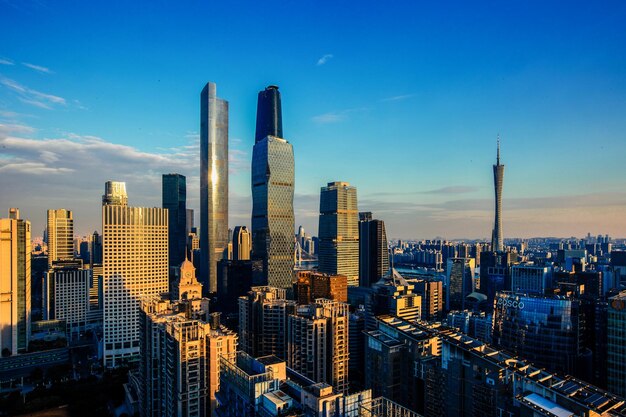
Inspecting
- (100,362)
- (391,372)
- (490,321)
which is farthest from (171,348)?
(490,321)

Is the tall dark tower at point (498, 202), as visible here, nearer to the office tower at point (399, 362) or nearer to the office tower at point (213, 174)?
the office tower at point (213, 174)

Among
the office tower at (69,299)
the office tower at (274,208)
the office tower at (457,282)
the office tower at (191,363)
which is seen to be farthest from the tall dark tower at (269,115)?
the office tower at (191,363)

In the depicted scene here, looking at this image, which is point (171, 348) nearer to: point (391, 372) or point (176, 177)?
point (391, 372)

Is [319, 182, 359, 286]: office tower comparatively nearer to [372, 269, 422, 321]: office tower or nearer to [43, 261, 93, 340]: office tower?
[372, 269, 422, 321]: office tower

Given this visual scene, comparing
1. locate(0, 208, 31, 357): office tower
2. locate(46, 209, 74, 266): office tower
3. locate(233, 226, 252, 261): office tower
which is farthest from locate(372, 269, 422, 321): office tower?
locate(46, 209, 74, 266): office tower

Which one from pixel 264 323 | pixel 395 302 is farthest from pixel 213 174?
pixel 395 302

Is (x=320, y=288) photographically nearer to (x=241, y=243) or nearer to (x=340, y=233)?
(x=340, y=233)
